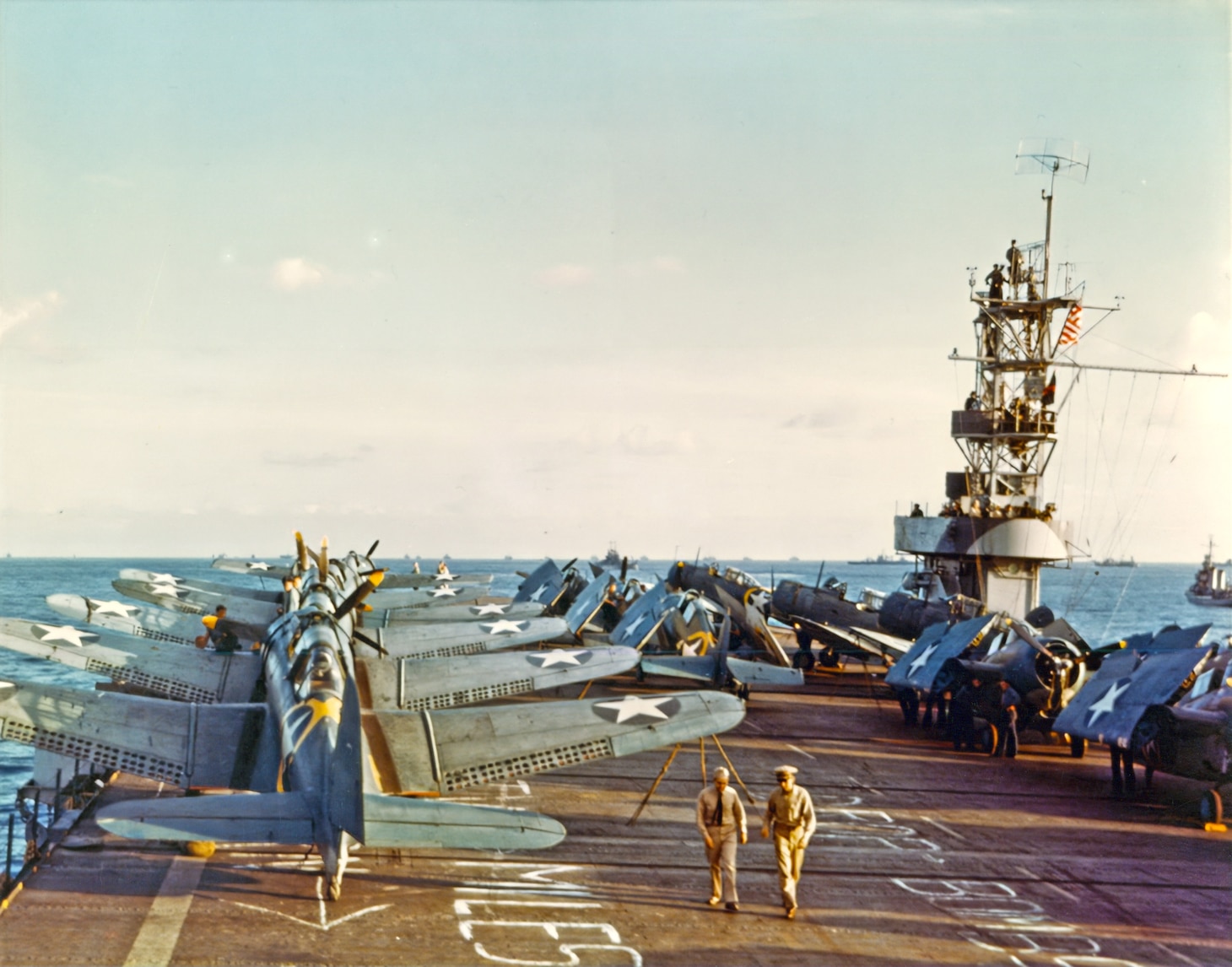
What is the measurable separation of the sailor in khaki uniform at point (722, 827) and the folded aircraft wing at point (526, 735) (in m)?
1.40

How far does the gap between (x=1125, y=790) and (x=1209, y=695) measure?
2481 mm

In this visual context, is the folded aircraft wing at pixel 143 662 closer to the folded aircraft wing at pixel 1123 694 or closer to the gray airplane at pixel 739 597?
the folded aircraft wing at pixel 1123 694

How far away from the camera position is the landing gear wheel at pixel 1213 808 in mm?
15320

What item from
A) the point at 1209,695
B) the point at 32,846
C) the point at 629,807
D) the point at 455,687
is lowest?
the point at 32,846

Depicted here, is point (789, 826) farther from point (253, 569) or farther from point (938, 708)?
point (253, 569)

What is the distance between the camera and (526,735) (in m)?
12.7

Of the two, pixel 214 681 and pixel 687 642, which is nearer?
pixel 214 681

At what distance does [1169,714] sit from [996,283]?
22466 mm

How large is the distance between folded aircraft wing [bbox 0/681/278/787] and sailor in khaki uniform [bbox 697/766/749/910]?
5.15m

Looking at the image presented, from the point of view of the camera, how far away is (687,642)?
26.1 meters

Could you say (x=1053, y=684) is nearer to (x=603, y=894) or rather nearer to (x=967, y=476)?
(x=603, y=894)

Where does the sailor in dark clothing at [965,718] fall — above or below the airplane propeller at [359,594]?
below

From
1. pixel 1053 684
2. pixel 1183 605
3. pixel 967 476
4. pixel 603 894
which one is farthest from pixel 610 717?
pixel 1183 605

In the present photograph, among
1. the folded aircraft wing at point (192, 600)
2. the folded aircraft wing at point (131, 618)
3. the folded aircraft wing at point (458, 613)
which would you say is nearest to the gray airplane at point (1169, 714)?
the folded aircraft wing at point (458, 613)
